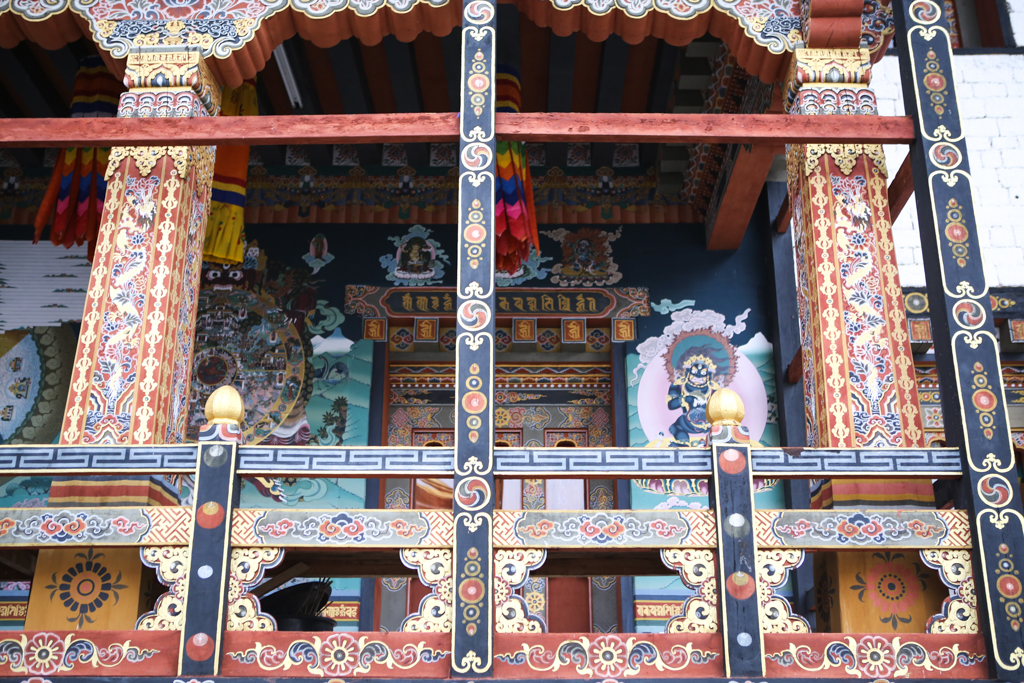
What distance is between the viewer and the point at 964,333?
3.86 meters

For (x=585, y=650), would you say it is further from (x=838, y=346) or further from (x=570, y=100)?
(x=570, y=100)

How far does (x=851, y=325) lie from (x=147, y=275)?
3.19 metres

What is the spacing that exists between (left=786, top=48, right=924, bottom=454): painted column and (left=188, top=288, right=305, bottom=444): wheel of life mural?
3606 mm

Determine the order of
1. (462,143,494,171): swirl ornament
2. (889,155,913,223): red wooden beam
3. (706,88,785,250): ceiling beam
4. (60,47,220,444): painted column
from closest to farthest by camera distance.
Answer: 1. (462,143,494,171): swirl ornament
2. (60,47,220,444): painted column
3. (889,155,913,223): red wooden beam
4. (706,88,785,250): ceiling beam

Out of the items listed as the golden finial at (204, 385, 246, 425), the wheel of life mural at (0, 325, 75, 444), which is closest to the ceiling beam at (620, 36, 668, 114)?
the golden finial at (204, 385, 246, 425)

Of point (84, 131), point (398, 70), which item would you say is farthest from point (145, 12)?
point (398, 70)

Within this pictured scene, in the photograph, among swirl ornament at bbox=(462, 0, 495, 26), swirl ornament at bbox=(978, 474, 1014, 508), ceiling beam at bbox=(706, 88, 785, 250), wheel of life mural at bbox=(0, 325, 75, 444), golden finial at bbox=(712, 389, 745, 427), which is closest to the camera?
swirl ornament at bbox=(978, 474, 1014, 508)

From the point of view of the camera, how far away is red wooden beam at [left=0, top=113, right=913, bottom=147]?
4.21m

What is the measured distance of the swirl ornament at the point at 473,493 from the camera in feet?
11.9

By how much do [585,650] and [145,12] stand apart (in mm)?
3772

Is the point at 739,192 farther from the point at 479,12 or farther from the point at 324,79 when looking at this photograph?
the point at 324,79

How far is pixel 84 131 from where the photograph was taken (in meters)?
4.27

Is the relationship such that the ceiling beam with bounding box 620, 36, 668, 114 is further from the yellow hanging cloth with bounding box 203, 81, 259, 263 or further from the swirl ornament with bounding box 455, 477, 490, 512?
the swirl ornament with bounding box 455, 477, 490, 512

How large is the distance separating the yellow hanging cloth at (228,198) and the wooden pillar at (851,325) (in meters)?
3.11
